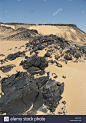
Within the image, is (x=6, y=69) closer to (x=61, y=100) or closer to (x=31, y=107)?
(x=31, y=107)

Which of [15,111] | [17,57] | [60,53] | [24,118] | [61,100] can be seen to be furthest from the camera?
[60,53]

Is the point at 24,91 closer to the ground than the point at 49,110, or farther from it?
farther from it

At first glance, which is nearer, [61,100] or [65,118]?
[65,118]

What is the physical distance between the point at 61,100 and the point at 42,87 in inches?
60.5

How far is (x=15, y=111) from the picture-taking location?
4652 mm

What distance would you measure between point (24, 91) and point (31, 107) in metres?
1.03

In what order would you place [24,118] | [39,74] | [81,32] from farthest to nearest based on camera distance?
[81,32]
[39,74]
[24,118]

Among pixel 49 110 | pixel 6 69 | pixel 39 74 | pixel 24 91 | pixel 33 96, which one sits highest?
pixel 6 69

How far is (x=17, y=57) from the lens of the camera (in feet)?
39.9

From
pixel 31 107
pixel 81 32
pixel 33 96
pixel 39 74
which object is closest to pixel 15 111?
pixel 31 107

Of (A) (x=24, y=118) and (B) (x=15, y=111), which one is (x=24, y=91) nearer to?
(B) (x=15, y=111)

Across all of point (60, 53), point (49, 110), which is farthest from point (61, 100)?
point (60, 53)

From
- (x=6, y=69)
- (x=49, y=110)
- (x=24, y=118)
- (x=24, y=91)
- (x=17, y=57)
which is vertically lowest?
(x=49, y=110)

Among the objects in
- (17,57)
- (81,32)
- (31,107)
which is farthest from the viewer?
(81,32)
